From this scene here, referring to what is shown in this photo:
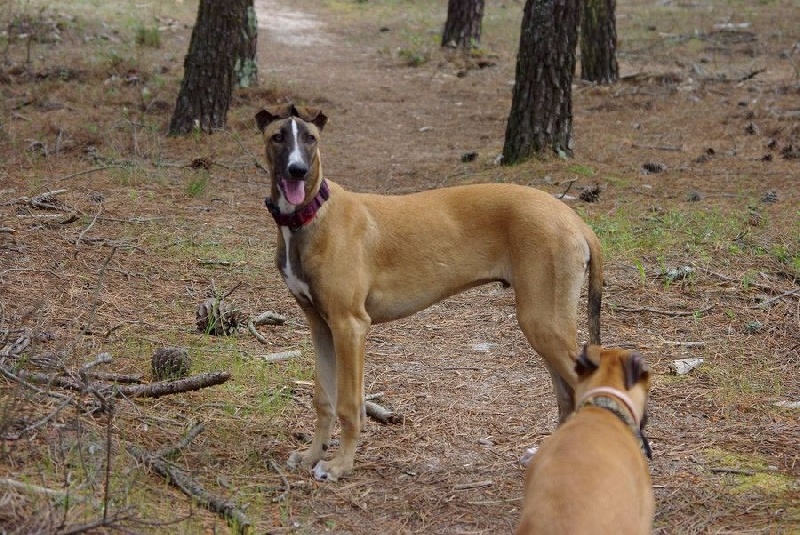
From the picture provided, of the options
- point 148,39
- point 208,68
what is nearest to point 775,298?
point 208,68

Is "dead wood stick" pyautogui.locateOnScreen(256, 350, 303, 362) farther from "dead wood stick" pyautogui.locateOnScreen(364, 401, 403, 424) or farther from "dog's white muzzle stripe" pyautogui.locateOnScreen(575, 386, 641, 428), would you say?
"dog's white muzzle stripe" pyautogui.locateOnScreen(575, 386, 641, 428)

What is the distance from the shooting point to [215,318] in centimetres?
635

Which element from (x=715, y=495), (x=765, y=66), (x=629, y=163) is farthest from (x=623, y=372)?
(x=765, y=66)

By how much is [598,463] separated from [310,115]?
2.47 m

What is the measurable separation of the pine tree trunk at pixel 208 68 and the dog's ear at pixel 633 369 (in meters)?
8.38

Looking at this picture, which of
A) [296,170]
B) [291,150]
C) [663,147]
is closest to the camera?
[296,170]

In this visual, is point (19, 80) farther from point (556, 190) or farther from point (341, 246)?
point (341, 246)

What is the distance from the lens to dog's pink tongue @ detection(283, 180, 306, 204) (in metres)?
4.82

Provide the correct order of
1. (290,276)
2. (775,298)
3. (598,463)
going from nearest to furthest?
(598,463), (290,276), (775,298)

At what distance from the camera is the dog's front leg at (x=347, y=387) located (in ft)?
15.9

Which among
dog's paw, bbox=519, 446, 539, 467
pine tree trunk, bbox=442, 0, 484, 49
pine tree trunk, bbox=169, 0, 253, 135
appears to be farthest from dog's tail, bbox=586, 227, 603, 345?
pine tree trunk, bbox=442, 0, 484, 49

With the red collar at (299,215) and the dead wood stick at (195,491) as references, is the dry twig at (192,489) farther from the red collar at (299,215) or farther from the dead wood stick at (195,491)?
the red collar at (299,215)

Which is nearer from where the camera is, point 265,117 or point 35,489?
point 35,489

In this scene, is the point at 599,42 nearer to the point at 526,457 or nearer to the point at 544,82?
the point at 544,82
